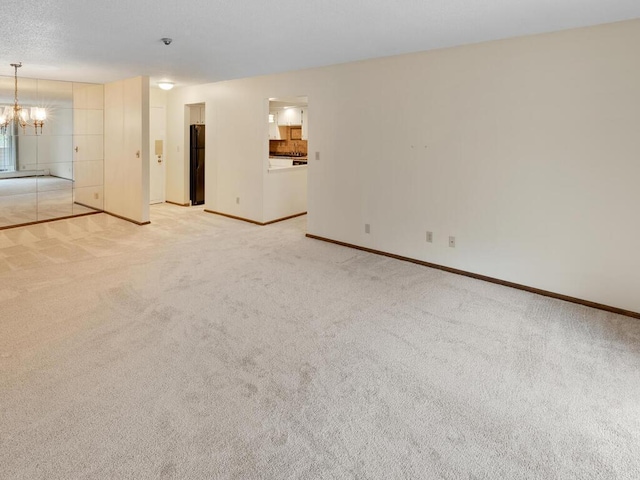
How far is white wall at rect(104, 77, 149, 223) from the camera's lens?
673 centimetres

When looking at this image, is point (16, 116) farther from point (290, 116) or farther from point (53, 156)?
point (290, 116)

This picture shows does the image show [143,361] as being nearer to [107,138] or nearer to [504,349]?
[504,349]

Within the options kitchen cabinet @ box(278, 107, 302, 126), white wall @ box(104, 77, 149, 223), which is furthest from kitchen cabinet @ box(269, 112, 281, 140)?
white wall @ box(104, 77, 149, 223)

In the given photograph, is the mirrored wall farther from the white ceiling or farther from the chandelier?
the white ceiling

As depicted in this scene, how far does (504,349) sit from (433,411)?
1.03 meters

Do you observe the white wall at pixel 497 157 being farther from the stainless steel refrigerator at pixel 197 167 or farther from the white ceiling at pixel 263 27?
the stainless steel refrigerator at pixel 197 167

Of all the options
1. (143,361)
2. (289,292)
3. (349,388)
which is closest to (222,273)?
(289,292)

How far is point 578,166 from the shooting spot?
12.3 feet

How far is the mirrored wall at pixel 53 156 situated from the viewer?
6.45 m

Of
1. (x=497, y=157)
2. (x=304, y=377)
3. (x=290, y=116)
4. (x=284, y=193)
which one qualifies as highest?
(x=290, y=116)

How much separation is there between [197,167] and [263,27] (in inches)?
208

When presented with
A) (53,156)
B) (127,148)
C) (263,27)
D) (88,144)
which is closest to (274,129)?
(127,148)

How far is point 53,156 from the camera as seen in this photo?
6930mm

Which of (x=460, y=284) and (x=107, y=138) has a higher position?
(x=107, y=138)
